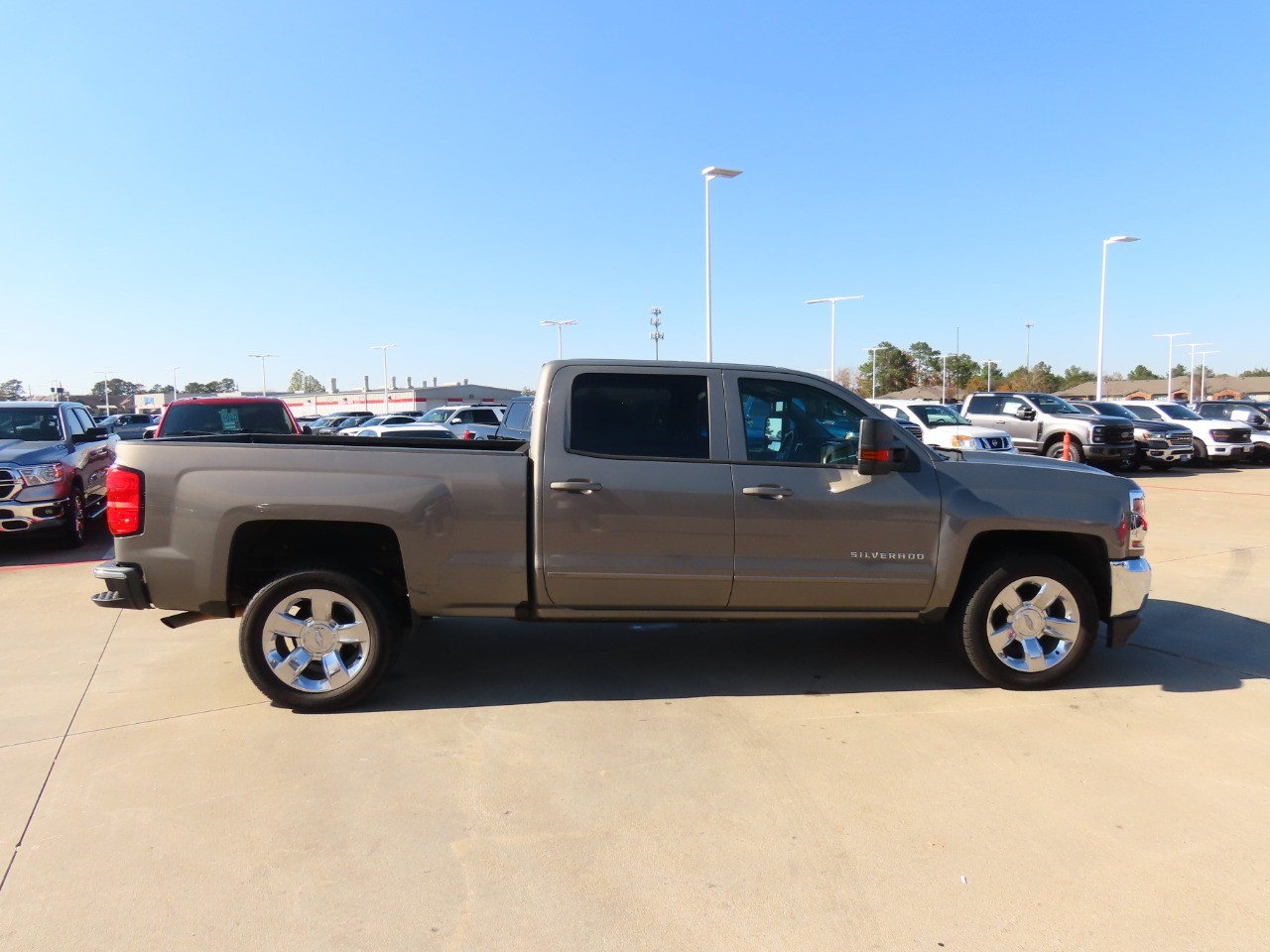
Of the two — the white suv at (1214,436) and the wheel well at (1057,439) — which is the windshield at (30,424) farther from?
the white suv at (1214,436)

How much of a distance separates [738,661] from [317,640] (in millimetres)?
2480

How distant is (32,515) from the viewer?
870 centimetres

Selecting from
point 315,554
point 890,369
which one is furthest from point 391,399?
point 315,554

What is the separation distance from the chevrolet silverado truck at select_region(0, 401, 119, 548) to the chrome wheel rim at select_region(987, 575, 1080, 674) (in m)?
9.09

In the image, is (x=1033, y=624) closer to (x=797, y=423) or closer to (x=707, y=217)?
(x=797, y=423)

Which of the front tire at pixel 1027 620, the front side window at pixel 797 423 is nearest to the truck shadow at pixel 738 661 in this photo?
the front tire at pixel 1027 620

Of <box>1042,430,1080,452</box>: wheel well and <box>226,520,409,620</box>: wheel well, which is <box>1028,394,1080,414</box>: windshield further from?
<box>226,520,409,620</box>: wheel well

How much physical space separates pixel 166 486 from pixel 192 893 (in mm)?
2175

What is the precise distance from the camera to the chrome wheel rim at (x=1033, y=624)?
4641mm

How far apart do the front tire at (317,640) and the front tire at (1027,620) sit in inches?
125

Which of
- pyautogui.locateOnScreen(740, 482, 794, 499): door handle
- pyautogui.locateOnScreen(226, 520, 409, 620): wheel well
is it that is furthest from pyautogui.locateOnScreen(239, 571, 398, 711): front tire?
pyautogui.locateOnScreen(740, 482, 794, 499): door handle

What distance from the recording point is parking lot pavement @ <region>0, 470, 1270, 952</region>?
8.93 ft

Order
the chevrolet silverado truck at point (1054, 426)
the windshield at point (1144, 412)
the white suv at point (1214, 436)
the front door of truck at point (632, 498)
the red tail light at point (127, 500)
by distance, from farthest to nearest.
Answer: the windshield at point (1144, 412) < the white suv at point (1214, 436) < the chevrolet silverado truck at point (1054, 426) < the front door of truck at point (632, 498) < the red tail light at point (127, 500)

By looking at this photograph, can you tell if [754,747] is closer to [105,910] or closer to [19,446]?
[105,910]
